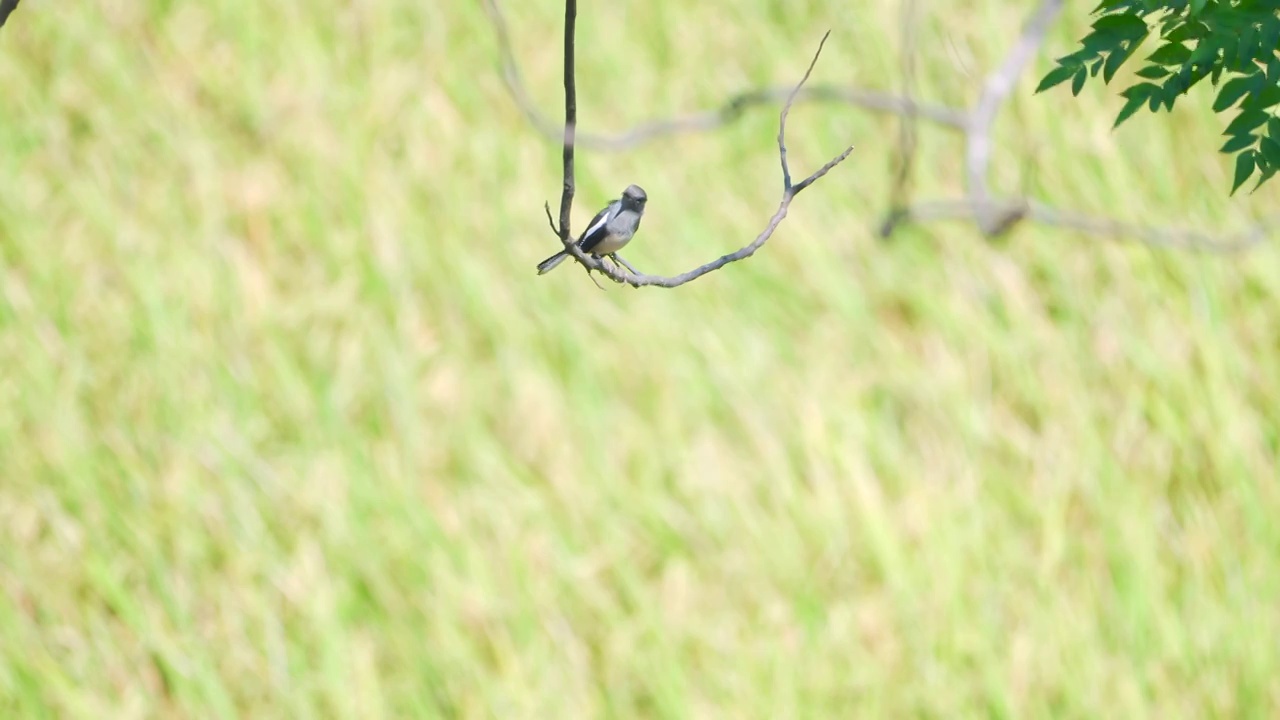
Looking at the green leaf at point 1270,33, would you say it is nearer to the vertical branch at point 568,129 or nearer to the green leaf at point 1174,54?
the green leaf at point 1174,54

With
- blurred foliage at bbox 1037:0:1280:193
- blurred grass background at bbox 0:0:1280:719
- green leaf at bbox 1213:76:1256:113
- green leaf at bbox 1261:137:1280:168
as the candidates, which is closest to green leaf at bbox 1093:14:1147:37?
blurred foliage at bbox 1037:0:1280:193

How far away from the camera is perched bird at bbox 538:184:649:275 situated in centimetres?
233

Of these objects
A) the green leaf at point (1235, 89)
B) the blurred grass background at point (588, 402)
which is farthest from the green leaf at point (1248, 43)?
the blurred grass background at point (588, 402)

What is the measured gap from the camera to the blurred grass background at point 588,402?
463 cm

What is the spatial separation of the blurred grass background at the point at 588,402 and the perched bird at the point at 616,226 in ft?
8.10

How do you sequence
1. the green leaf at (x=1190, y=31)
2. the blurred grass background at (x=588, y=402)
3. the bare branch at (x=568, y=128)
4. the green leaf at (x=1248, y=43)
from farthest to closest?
the blurred grass background at (x=588, y=402), the green leaf at (x=1190, y=31), the green leaf at (x=1248, y=43), the bare branch at (x=568, y=128)

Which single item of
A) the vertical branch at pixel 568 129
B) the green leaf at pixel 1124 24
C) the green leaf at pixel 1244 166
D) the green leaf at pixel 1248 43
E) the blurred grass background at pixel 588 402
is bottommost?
the vertical branch at pixel 568 129

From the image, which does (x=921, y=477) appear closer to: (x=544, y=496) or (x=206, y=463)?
(x=544, y=496)

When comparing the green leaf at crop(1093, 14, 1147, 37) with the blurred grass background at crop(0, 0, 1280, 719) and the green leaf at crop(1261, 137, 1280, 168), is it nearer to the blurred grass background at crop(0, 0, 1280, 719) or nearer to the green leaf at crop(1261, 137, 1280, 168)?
the green leaf at crop(1261, 137, 1280, 168)

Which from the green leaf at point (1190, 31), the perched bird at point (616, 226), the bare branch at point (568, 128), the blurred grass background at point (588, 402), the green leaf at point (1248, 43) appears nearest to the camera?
the bare branch at point (568, 128)

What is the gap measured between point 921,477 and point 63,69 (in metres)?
4.48

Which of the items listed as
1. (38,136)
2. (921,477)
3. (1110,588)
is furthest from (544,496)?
(38,136)

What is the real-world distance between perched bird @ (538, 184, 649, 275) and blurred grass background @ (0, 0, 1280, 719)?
8.10ft

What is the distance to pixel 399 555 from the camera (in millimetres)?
4754
